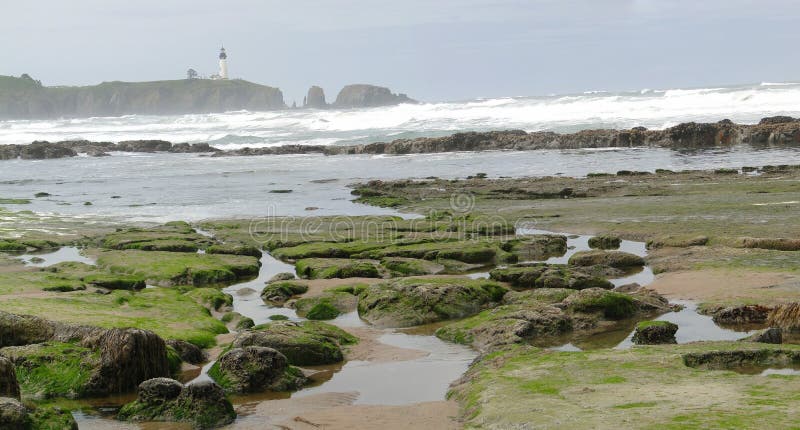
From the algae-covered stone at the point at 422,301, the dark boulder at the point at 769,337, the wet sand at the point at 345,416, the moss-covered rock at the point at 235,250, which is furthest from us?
the moss-covered rock at the point at 235,250

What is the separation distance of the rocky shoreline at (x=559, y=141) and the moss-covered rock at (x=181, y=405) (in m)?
52.0

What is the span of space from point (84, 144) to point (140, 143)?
6.47m

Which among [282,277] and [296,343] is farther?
[282,277]

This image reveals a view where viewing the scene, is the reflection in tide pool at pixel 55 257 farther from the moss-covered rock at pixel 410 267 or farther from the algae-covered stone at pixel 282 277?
the moss-covered rock at pixel 410 267

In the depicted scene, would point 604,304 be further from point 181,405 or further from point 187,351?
point 181,405

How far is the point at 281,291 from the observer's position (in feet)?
56.1

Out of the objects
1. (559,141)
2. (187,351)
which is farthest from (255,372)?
(559,141)

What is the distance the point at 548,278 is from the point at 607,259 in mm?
2732

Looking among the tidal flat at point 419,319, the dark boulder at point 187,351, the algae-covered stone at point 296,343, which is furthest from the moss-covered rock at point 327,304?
the dark boulder at point 187,351

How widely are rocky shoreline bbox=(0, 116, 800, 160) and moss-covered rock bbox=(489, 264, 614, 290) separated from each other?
42.8 m

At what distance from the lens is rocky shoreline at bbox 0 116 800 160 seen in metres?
57.0

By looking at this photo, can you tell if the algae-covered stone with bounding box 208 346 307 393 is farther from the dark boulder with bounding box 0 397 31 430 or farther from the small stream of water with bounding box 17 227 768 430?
the dark boulder with bounding box 0 397 31 430

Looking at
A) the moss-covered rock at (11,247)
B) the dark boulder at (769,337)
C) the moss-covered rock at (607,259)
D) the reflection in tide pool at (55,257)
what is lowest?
the reflection in tide pool at (55,257)

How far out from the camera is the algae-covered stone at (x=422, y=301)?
48.2ft
